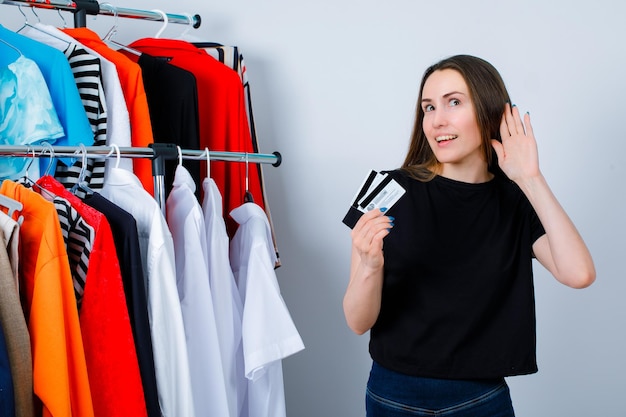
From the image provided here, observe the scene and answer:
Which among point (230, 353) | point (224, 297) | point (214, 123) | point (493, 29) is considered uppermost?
point (493, 29)

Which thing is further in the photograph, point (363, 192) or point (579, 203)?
point (579, 203)

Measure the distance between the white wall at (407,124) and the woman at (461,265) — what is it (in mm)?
763

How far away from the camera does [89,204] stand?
136 centimetres

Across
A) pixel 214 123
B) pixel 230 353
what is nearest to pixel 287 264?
pixel 214 123

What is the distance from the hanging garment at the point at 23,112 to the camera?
4.93ft

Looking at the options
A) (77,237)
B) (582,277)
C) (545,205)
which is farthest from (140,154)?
(582,277)

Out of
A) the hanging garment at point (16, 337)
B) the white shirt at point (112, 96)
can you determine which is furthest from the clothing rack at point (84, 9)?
the hanging garment at point (16, 337)

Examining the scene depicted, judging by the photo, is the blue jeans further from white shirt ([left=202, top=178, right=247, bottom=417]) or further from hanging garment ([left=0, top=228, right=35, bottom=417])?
hanging garment ([left=0, top=228, right=35, bottom=417])

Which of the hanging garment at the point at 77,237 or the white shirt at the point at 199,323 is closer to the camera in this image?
the hanging garment at the point at 77,237

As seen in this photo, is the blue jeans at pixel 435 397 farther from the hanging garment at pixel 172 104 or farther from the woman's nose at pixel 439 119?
the hanging garment at pixel 172 104

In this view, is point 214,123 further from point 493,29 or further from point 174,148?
point 493,29

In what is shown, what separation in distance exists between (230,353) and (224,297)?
13 cm

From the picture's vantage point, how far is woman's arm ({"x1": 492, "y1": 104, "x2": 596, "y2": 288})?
4.98 ft

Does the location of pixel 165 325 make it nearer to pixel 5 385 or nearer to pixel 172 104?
pixel 5 385
